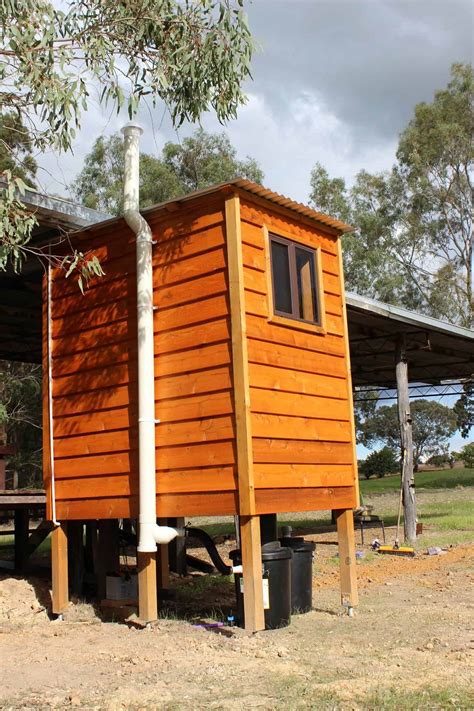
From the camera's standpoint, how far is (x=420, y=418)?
49.2m

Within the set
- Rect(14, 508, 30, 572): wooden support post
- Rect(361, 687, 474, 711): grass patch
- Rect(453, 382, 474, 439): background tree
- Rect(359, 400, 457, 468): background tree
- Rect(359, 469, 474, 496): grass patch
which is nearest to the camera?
Rect(361, 687, 474, 711): grass patch

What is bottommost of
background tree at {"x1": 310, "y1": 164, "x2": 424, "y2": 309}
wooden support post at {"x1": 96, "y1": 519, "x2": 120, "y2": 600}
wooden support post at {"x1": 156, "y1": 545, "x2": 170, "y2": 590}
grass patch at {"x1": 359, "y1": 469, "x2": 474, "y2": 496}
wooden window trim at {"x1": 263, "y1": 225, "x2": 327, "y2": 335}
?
wooden support post at {"x1": 156, "y1": 545, "x2": 170, "y2": 590}

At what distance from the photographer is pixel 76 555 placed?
8922mm

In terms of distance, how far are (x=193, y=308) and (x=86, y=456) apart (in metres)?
2.04

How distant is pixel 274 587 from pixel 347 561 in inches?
47.3

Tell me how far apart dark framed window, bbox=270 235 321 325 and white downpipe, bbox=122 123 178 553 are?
1244mm

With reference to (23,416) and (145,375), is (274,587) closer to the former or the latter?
(145,375)

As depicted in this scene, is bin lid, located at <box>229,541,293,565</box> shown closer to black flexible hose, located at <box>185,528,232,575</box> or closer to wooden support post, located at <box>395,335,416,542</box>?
black flexible hose, located at <box>185,528,232,575</box>

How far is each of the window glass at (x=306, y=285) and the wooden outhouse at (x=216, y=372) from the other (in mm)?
19

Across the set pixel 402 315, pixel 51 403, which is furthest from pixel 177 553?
pixel 402 315

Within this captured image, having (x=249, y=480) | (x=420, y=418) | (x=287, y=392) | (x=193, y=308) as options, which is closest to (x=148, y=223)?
(x=193, y=308)

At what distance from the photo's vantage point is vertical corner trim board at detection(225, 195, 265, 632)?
6352 millimetres

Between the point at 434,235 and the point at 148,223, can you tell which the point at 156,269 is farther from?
the point at 434,235

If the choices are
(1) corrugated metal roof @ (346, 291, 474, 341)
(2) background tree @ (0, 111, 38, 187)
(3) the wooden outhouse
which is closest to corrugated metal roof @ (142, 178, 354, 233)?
(3) the wooden outhouse
